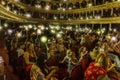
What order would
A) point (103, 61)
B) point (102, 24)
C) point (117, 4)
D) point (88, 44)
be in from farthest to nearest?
1. point (102, 24)
2. point (117, 4)
3. point (88, 44)
4. point (103, 61)

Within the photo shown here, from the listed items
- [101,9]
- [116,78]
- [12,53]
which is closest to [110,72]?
[116,78]

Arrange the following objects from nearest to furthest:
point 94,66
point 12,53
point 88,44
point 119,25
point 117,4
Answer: point 94,66 < point 12,53 < point 88,44 < point 119,25 < point 117,4

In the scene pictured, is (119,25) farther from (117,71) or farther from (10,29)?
(117,71)

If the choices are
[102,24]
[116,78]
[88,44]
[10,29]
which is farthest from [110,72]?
[102,24]

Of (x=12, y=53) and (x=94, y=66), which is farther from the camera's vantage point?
(x=12, y=53)

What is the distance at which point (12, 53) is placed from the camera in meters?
11.2

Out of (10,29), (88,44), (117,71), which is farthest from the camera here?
(10,29)

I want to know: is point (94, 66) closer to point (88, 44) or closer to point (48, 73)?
point (48, 73)

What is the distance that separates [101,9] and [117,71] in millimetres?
40590

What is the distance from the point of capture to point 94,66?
7.34 metres

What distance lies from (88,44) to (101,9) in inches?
1383

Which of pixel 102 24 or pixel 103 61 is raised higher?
pixel 103 61

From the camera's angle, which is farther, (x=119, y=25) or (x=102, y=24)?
(x=102, y=24)

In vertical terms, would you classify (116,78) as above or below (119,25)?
above
